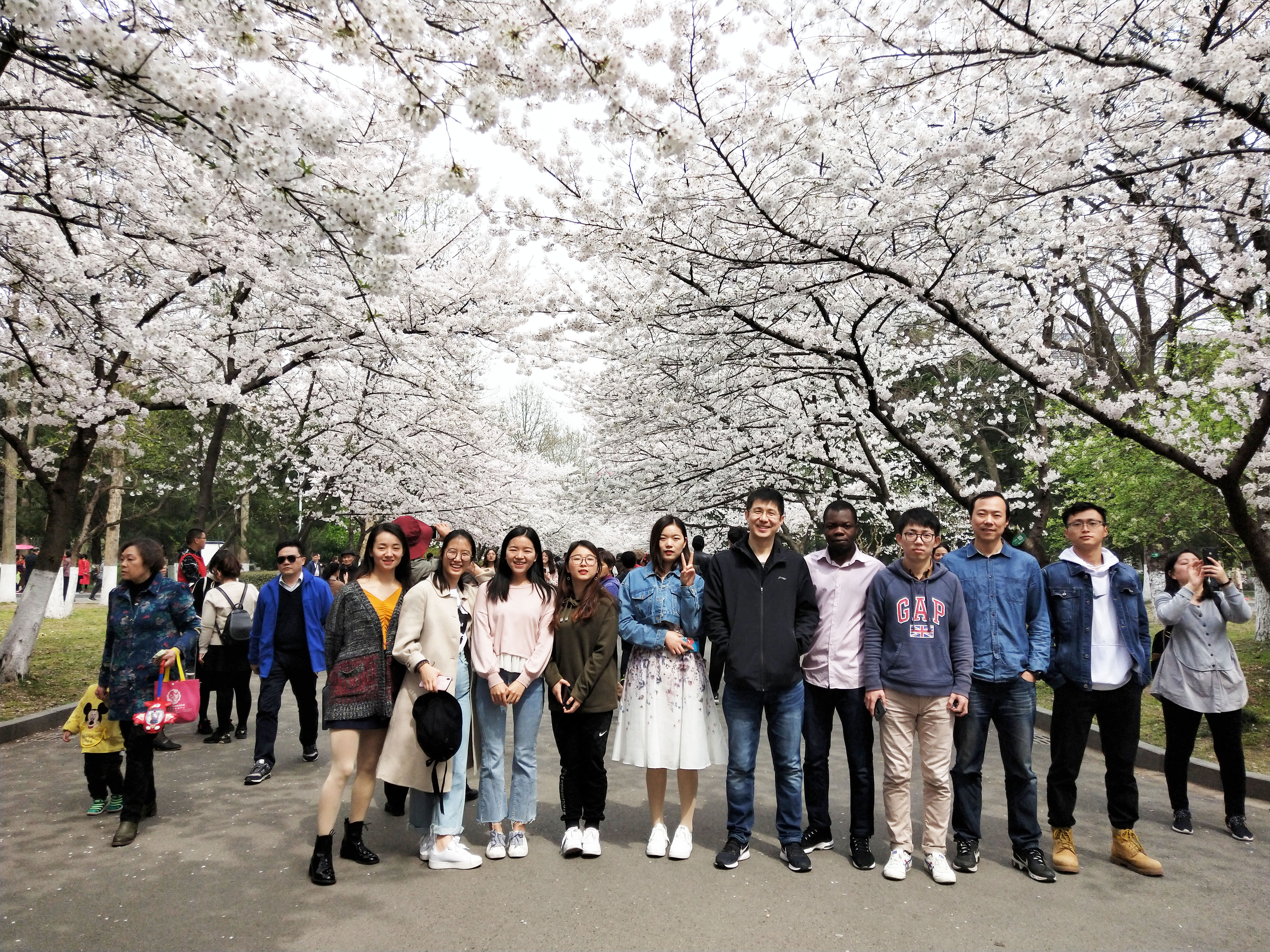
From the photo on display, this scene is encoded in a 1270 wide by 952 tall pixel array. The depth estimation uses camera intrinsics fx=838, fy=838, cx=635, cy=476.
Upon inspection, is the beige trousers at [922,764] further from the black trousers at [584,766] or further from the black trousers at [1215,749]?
the black trousers at [1215,749]

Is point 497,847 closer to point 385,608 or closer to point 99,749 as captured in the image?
point 385,608

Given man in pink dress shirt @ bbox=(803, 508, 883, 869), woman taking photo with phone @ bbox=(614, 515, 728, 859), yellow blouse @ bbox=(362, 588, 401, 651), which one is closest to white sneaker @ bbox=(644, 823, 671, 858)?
woman taking photo with phone @ bbox=(614, 515, 728, 859)

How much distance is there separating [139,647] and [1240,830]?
6.82 metres

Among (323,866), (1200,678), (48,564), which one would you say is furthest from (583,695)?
(48,564)

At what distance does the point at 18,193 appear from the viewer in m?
6.35

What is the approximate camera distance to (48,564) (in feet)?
31.6

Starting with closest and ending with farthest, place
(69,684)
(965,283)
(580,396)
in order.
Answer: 1. (965,283)
2. (69,684)
3. (580,396)

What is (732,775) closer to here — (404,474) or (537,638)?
(537,638)

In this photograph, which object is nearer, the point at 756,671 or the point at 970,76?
the point at 756,671

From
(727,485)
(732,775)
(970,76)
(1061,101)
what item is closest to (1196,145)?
(1061,101)

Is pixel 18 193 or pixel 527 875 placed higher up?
pixel 18 193

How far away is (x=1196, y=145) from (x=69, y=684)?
12870mm

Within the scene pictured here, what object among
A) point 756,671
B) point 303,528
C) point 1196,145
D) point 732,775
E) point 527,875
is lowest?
point 527,875

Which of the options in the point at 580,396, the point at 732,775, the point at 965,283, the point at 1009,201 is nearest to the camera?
the point at 732,775
